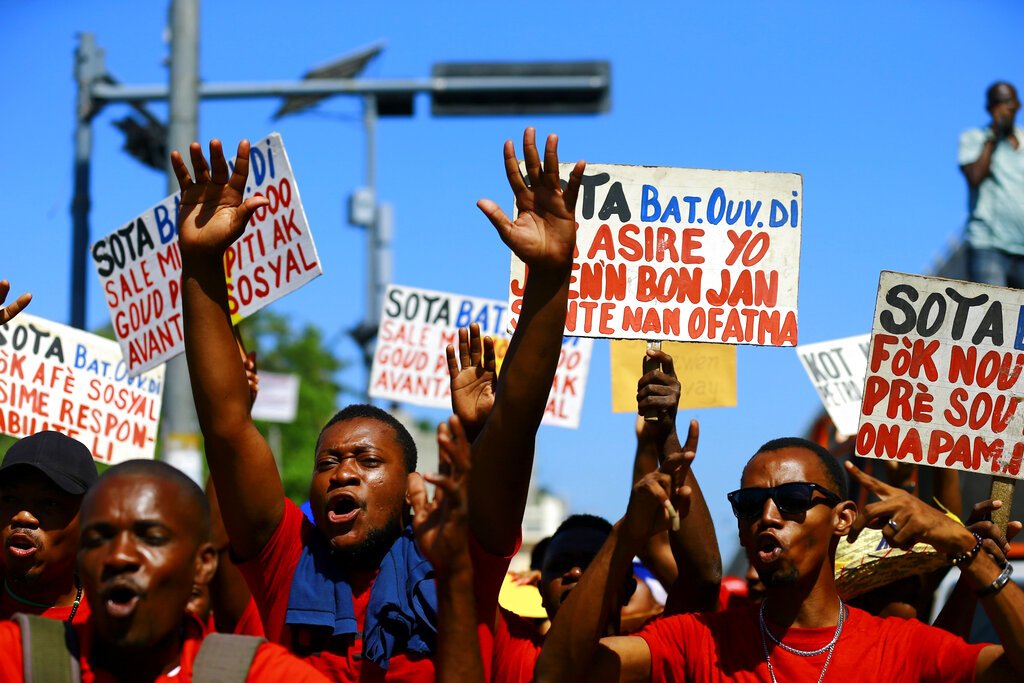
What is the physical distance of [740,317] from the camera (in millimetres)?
5398

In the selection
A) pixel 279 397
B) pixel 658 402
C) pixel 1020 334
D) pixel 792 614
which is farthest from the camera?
pixel 279 397

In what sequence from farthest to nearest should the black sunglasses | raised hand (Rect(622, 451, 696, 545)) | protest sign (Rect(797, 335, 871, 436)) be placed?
protest sign (Rect(797, 335, 871, 436)), the black sunglasses, raised hand (Rect(622, 451, 696, 545))

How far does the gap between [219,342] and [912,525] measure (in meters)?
2.04

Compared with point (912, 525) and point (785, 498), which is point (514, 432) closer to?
point (785, 498)

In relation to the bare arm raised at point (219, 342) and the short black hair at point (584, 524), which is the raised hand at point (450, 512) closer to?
the bare arm raised at point (219, 342)

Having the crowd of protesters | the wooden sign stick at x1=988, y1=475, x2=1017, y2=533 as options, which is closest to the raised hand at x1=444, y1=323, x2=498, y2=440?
the crowd of protesters

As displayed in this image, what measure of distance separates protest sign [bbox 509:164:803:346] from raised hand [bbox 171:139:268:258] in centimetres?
160

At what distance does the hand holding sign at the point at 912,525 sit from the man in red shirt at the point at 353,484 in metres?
1.03

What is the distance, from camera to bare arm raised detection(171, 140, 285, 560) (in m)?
3.96

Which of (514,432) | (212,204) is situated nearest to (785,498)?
(514,432)

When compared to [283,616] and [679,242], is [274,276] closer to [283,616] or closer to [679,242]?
[679,242]

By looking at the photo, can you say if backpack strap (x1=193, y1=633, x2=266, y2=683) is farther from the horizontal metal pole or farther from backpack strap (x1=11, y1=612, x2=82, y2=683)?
the horizontal metal pole

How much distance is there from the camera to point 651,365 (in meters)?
4.98

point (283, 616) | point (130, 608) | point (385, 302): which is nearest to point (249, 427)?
point (283, 616)
